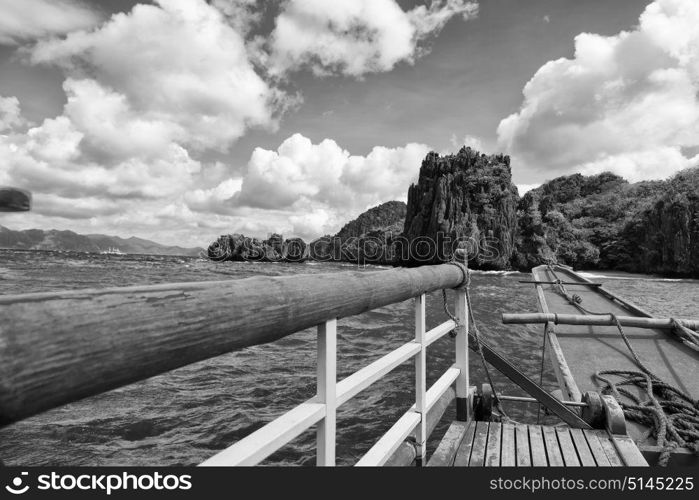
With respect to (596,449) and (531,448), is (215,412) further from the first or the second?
(596,449)

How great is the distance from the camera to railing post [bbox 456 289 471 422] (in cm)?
361

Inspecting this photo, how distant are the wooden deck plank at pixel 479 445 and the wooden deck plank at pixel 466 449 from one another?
0.02 m

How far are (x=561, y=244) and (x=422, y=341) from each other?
7131 cm

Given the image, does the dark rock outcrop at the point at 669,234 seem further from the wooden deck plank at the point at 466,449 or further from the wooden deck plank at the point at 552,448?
the wooden deck plank at the point at 466,449

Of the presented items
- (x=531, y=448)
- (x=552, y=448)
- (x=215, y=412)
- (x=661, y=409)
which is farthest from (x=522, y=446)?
(x=215, y=412)

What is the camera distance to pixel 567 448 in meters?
2.87

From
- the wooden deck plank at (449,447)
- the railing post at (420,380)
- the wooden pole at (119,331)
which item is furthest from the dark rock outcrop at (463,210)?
the wooden pole at (119,331)

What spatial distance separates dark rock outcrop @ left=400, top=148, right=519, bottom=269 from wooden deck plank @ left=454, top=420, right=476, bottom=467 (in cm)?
6151

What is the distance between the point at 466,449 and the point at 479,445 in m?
0.13

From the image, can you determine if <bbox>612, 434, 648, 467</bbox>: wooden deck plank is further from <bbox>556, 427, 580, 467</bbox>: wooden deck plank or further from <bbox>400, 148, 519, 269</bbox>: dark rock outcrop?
<bbox>400, 148, 519, 269</bbox>: dark rock outcrop

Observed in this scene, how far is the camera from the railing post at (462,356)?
3605mm
